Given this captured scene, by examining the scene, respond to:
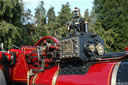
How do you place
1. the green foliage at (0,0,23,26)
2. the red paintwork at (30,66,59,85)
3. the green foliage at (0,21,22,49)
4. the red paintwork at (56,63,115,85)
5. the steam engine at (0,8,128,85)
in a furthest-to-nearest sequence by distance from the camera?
the green foliage at (0,0,23,26) < the green foliage at (0,21,22,49) < the red paintwork at (30,66,59,85) < the steam engine at (0,8,128,85) < the red paintwork at (56,63,115,85)

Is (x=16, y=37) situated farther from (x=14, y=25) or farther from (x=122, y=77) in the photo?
(x=122, y=77)

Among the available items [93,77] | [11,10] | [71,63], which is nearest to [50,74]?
[71,63]

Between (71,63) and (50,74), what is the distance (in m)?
0.74

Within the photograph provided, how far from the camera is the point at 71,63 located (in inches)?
195

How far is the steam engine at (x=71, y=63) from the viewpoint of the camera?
4082 millimetres

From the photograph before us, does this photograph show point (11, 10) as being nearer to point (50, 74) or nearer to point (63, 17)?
point (63, 17)

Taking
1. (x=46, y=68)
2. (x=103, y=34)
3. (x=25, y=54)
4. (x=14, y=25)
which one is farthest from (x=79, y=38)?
(x=103, y=34)

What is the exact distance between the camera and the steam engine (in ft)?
13.4

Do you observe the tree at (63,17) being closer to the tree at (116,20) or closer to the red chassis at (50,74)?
the tree at (116,20)

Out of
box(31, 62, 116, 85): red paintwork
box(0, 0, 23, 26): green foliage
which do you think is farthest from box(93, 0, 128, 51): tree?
box(31, 62, 116, 85): red paintwork

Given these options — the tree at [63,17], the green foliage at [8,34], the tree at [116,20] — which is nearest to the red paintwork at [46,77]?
the green foliage at [8,34]

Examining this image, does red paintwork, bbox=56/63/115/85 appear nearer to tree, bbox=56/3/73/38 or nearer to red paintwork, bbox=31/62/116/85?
red paintwork, bbox=31/62/116/85

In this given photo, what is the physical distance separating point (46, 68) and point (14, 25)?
41.1 feet

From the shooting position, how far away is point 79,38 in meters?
4.54
